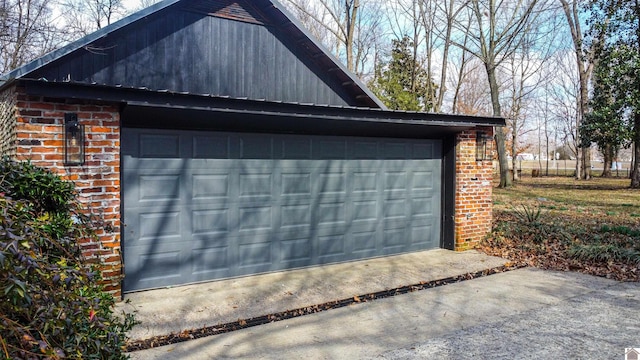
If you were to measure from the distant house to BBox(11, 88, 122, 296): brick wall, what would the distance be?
0.01 metres

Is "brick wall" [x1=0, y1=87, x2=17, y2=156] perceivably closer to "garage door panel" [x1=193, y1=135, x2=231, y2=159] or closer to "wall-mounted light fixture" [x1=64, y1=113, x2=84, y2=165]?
"wall-mounted light fixture" [x1=64, y1=113, x2=84, y2=165]

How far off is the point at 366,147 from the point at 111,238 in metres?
4.17

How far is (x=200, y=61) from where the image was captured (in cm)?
721

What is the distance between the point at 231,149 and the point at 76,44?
2.43m

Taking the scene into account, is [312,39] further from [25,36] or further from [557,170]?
[557,170]

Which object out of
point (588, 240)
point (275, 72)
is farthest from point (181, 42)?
point (588, 240)

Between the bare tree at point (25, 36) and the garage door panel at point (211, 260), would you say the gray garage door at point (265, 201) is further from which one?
the bare tree at point (25, 36)

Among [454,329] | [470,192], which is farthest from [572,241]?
[454,329]

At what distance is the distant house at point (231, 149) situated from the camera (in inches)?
203

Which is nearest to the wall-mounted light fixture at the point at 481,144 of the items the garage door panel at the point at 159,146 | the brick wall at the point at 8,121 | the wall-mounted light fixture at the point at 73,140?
the garage door panel at the point at 159,146

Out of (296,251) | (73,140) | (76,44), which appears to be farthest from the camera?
(296,251)

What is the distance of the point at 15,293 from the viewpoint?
1775 millimetres

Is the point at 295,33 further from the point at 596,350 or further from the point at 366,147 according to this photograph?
the point at 596,350

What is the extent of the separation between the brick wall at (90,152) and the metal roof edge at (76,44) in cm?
47
